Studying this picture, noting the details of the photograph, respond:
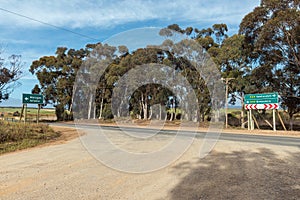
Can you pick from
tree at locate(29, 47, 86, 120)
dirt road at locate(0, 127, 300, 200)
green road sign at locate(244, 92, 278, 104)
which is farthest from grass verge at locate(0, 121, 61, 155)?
tree at locate(29, 47, 86, 120)

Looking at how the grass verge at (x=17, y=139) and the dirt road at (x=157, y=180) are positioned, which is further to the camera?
the grass verge at (x=17, y=139)

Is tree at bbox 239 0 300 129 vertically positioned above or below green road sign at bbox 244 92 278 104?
above

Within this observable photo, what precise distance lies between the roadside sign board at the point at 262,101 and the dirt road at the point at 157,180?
44.4 ft

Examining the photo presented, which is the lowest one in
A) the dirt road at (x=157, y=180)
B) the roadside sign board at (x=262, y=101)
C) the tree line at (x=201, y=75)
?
the dirt road at (x=157, y=180)

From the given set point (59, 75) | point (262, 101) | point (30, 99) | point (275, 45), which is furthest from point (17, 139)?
point (59, 75)

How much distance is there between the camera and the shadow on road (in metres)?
4.20

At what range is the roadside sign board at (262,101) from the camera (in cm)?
1928

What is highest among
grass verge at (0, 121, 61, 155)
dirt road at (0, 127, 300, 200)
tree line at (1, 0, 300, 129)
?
tree line at (1, 0, 300, 129)

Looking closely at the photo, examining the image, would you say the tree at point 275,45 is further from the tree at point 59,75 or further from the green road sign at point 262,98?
the tree at point 59,75

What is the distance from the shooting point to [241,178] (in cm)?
516

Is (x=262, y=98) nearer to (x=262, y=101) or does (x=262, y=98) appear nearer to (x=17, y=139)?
(x=262, y=101)

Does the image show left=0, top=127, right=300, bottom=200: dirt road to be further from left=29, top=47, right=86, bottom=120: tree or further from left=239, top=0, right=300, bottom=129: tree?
left=29, top=47, right=86, bottom=120: tree

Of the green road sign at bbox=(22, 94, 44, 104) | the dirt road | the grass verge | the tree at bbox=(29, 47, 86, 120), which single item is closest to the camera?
the dirt road

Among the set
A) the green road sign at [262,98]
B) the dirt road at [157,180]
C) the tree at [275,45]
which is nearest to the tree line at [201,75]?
the tree at [275,45]
